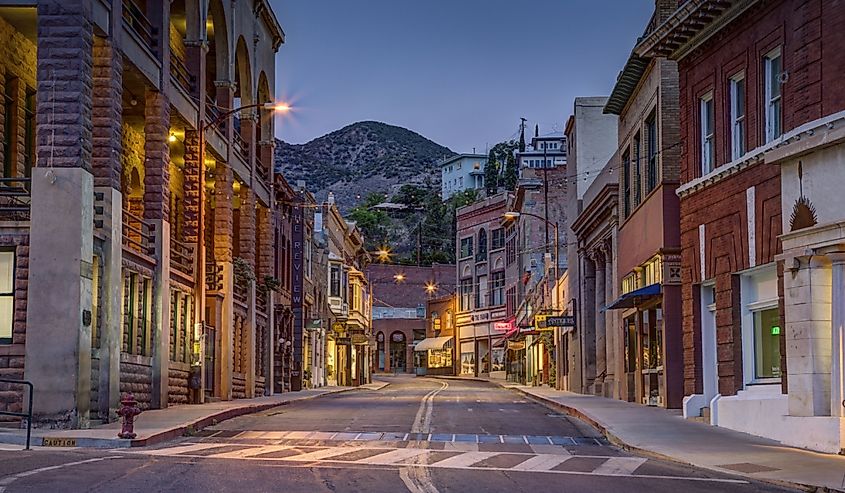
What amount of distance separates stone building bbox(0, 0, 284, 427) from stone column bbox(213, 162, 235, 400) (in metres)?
0.06

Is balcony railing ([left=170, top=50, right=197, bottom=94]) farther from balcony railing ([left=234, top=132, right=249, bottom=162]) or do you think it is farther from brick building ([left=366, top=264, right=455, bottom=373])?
brick building ([left=366, top=264, right=455, bottom=373])

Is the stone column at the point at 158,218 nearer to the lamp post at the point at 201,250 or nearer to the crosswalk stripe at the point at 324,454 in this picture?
the lamp post at the point at 201,250

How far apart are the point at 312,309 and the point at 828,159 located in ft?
174

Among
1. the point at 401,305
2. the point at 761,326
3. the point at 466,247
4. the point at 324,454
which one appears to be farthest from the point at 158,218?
the point at 401,305

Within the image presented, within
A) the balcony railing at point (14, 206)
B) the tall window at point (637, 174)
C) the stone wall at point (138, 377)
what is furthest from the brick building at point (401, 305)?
the balcony railing at point (14, 206)

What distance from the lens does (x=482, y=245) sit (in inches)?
4377

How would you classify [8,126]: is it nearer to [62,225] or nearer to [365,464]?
[62,225]

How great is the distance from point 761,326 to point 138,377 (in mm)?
15214

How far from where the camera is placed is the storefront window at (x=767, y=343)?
23.5 m

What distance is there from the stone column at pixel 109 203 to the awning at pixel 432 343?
93299mm

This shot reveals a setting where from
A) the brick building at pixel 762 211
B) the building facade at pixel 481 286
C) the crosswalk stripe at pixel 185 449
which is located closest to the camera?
the crosswalk stripe at pixel 185 449

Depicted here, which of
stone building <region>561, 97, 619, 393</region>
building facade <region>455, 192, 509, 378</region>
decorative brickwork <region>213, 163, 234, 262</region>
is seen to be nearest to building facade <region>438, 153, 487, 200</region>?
building facade <region>455, 192, 509, 378</region>

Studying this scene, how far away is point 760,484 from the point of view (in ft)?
51.2

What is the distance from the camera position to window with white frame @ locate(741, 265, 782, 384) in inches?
923
